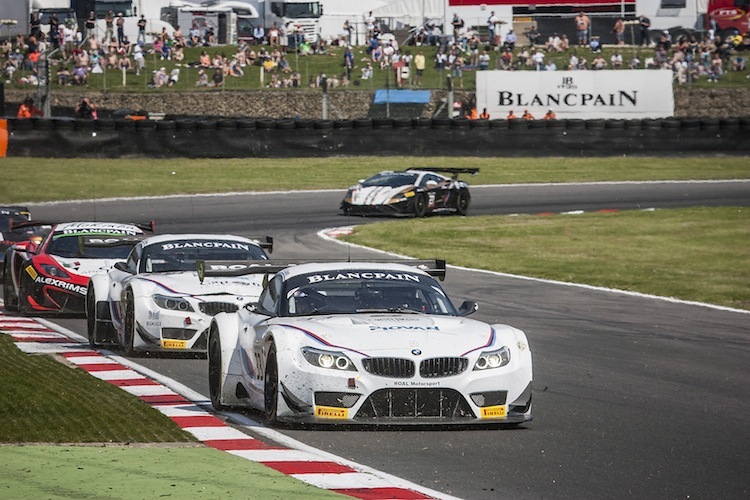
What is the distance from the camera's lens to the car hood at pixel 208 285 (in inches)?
479

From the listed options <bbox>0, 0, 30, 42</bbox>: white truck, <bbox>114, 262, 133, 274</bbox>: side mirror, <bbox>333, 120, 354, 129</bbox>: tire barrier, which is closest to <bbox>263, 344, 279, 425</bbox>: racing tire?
<bbox>114, 262, 133, 274</bbox>: side mirror

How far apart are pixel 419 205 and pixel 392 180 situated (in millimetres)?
794

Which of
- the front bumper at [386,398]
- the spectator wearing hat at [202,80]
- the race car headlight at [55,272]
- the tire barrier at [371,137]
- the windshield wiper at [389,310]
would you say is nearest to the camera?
the front bumper at [386,398]

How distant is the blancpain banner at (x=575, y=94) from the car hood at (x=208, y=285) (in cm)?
3346

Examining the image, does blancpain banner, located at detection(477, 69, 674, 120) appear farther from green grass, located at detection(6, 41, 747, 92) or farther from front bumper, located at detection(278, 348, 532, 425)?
front bumper, located at detection(278, 348, 532, 425)

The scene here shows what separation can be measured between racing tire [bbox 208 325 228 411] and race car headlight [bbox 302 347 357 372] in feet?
4.15

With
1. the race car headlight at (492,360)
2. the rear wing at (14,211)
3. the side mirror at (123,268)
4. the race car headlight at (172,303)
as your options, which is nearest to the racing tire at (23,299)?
the side mirror at (123,268)

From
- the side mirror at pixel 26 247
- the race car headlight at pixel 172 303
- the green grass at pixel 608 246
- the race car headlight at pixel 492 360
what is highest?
the race car headlight at pixel 492 360

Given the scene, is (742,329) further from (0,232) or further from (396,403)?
(0,232)

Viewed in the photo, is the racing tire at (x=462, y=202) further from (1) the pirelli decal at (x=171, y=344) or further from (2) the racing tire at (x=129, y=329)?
(1) the pirelli decal at (x=171, y=344)

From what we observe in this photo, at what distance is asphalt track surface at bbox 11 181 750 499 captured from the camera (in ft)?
22.8

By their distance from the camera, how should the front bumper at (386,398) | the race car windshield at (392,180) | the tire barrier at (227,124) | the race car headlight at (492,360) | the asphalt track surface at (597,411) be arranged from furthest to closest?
the tire barrier at (227,124), the race car windshield at (392,180), the race car headlight at (492,360), the front bumper at (386,398), the asphalt track surface at (597,411)

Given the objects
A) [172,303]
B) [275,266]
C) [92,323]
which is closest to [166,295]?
[172,303]

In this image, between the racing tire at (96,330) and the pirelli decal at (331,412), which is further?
the racing tire at (96,330)
